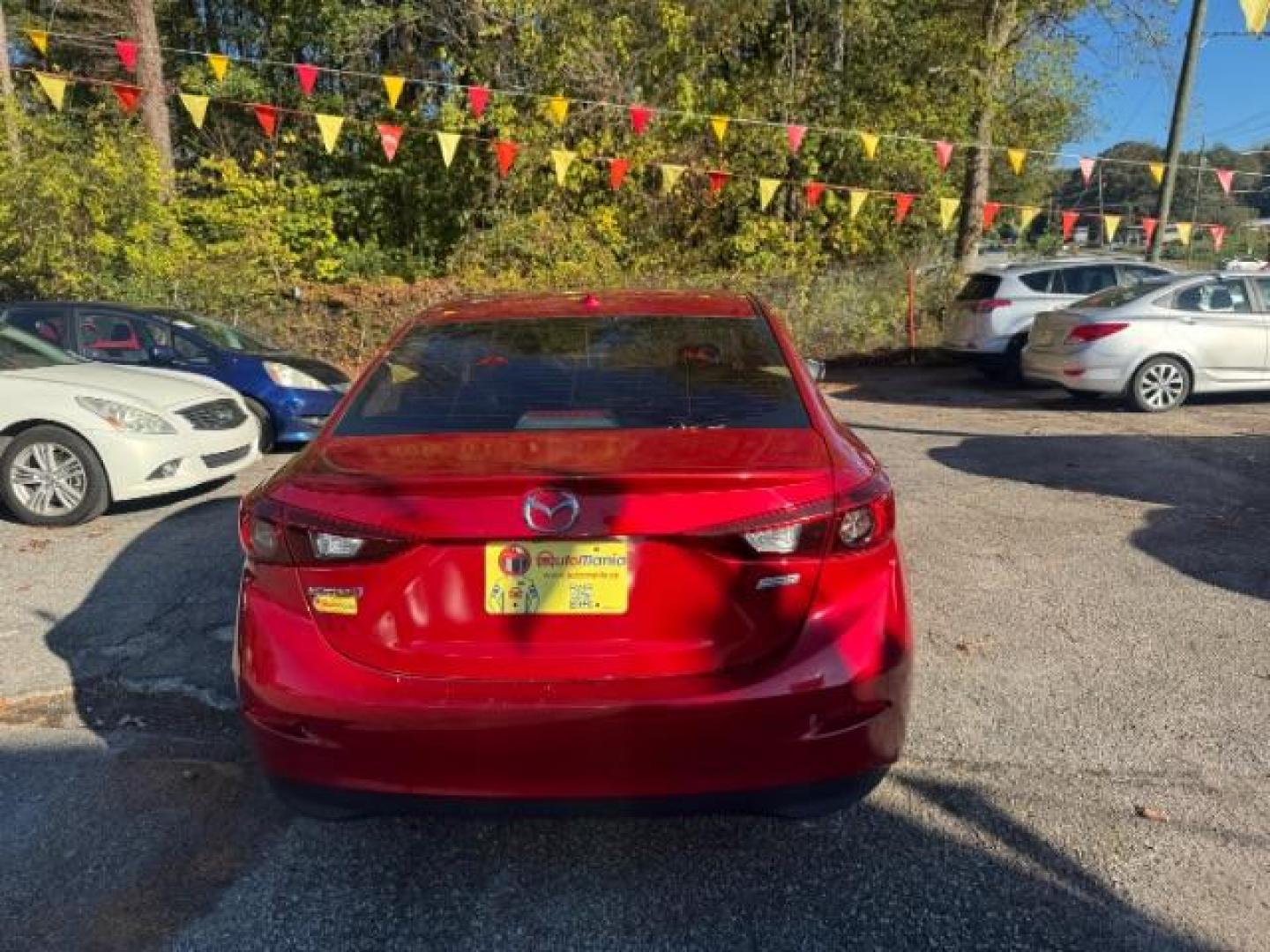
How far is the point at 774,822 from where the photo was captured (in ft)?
9.04

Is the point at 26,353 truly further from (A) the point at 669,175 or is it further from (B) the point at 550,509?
(A) the point at 669,175

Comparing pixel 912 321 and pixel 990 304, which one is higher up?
pixel 990 304

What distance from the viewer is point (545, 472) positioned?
2.19m

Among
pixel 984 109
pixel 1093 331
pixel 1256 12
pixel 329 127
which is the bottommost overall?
pixel 1093 331

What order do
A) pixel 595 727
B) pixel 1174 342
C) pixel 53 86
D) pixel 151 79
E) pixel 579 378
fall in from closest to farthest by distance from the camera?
pixel 595 727
pixel 579 378
pixel 1174 342
pixel 53 86
pixel 151 79

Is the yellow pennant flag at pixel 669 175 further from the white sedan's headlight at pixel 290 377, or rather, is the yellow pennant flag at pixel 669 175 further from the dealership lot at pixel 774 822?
the dealership lot at pixel 774 822

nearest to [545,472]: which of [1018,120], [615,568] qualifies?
[615,568]

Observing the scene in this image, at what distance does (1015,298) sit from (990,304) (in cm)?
30

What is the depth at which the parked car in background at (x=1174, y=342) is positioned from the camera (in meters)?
9.68

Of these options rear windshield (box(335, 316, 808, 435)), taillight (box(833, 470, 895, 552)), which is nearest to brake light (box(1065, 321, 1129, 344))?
rear windshield (box(335, 316, 808, 435))

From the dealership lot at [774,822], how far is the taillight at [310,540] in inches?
36.1

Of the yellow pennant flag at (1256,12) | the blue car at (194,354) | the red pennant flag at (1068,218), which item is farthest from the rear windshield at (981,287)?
the blue car at (194,354)

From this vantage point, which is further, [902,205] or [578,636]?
[902,205]

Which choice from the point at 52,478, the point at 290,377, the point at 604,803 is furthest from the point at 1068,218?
the point at 604,803
